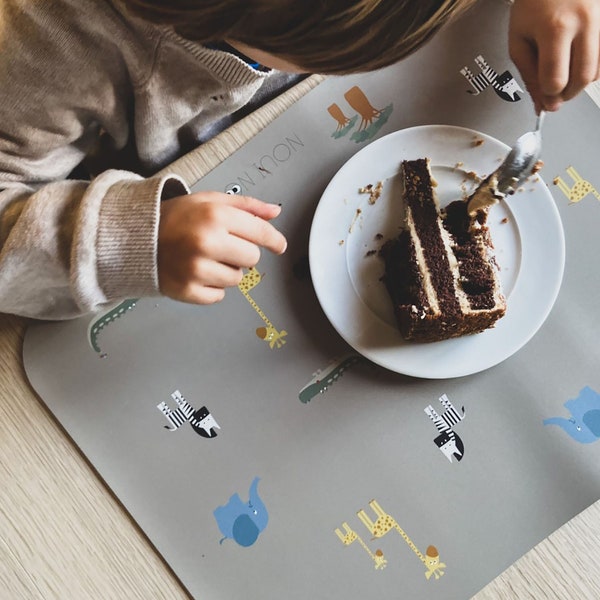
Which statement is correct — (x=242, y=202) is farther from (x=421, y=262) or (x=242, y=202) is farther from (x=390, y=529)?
(x=390, y=529)

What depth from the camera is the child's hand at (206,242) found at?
61 cm

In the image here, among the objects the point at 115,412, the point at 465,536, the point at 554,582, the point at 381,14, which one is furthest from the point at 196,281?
the point at 554,582

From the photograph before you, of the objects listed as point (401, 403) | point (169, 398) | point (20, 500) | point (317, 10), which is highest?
point (317, 10)

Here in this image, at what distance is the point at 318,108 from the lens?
753 millimetres

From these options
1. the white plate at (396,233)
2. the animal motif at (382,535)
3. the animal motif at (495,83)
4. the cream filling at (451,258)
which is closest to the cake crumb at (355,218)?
the white plate at (396,233)

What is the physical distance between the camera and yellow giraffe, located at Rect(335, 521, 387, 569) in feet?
2.26

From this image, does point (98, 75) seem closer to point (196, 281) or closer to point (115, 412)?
point (196, 281)

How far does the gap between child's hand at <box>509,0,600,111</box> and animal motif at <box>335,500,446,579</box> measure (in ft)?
1.68

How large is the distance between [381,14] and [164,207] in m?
0.29

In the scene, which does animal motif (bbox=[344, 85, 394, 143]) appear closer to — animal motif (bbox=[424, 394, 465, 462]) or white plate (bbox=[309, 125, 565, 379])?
white plate (bbox=[309, 125, 565, 379])

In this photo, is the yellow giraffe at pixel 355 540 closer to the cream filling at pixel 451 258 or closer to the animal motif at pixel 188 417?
the animal motif at pixel 188 417

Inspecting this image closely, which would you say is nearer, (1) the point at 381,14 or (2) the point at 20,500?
(1) the point at 381,14

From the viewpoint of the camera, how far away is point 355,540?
691 millimetres

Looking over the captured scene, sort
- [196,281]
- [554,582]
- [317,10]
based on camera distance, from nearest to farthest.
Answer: [317,10], [196,281], [554,582]
